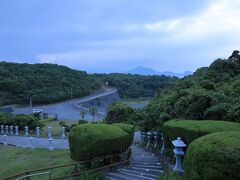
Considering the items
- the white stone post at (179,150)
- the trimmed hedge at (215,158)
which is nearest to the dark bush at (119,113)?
the white stone post at (179,150)

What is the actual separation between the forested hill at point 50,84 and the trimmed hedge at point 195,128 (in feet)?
204

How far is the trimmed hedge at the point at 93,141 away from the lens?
15.7 m

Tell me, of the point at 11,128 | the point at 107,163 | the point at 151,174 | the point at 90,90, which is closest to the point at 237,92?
the point at 151,174

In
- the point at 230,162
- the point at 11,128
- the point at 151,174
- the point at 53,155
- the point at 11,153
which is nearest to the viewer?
the point at 230,162

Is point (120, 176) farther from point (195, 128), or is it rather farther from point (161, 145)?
point (161, 145)

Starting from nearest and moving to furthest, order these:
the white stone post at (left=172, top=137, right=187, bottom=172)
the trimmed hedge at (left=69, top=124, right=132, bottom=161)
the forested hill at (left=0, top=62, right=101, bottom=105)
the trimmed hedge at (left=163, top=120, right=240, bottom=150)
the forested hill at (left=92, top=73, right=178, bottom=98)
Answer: the trimmed hedge at (left=163, top=120, right=240, bottom=150), the white stone post at (left=172, top=137, right=187, bottom=172), the trimmed hedge at (left=69, top=124, right=132, bottom=161), the forested hill at (left=0, top=62, right=101, bottom=105), the forested hill at (left=92, top=73, right=178, bottom=98)

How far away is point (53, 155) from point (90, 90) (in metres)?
99.7

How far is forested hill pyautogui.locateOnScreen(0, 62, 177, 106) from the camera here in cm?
9675

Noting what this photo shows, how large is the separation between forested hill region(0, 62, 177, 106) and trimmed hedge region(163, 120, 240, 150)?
2448 inches

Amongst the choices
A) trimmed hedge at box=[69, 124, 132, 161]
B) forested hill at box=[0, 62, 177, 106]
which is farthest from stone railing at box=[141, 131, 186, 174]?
forested hill at box=[0, 62, 177, 106]

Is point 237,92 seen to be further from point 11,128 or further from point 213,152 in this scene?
point 11,128

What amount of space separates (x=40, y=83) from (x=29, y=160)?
282ft

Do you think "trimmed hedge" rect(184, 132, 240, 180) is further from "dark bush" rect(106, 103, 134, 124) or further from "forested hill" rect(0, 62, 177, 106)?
"forested hill" rect(0, 62, 177, 106)

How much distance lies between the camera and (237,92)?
1666 cm
